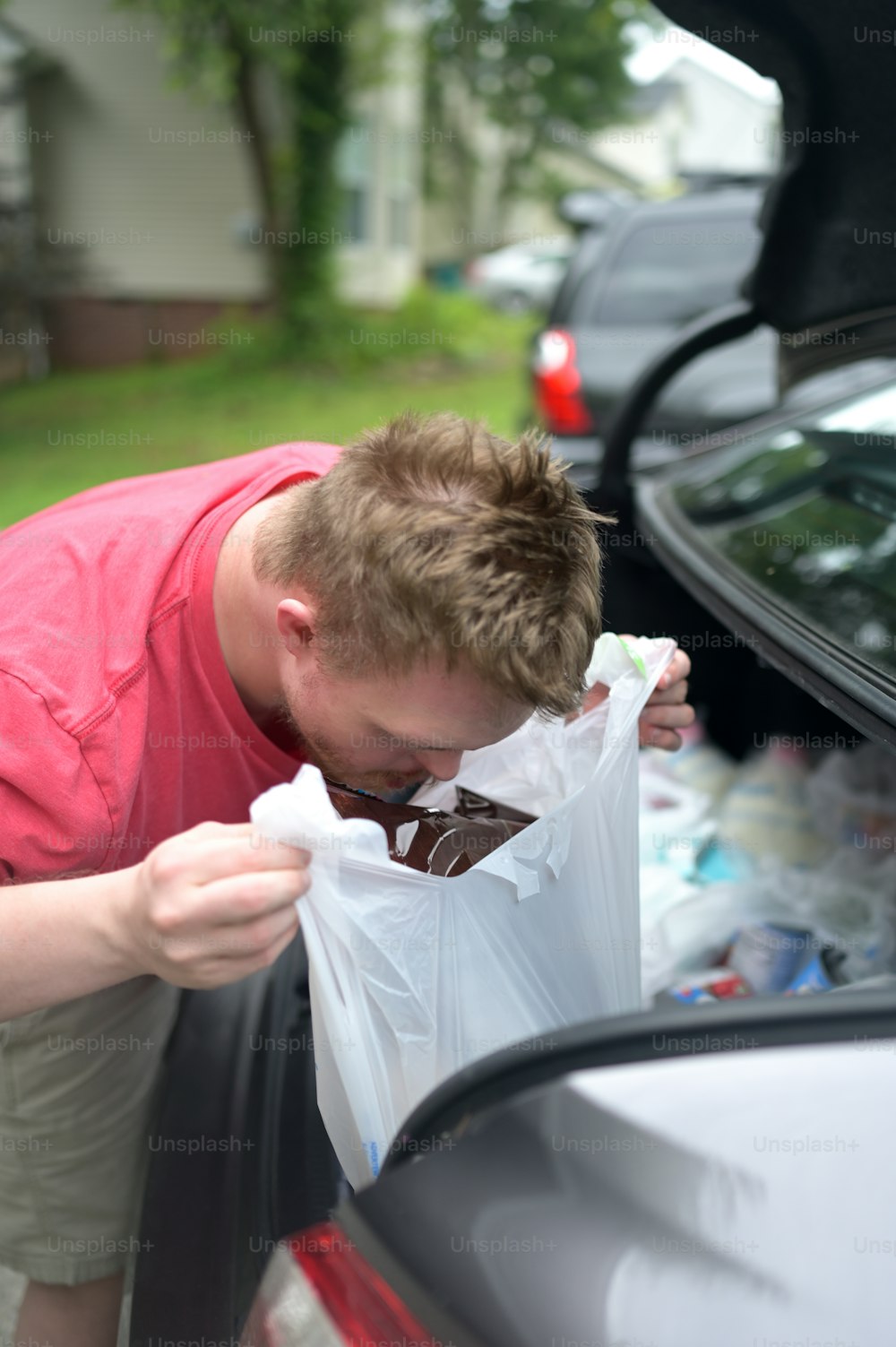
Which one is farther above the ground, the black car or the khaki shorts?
the black car

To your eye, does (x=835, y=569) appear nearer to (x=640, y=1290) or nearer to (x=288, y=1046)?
(x=288, y=1046)

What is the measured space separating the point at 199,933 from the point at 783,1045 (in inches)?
19.1

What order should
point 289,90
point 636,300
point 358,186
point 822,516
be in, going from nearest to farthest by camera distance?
point 822,516, point 636,300, point 289,90, point 358,186

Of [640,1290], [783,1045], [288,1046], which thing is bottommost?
[288,1046]

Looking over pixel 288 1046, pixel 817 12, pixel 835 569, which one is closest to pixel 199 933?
pixel 288 1046

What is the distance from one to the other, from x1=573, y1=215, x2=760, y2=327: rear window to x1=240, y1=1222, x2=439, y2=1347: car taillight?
5.30 metres

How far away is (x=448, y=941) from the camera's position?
1.14 m

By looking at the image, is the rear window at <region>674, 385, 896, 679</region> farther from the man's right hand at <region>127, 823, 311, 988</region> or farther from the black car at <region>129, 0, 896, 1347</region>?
the man's right hand at <region>127, 823, 311, 988</region>

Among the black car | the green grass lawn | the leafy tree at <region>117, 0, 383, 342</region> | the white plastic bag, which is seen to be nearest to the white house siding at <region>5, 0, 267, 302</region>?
the leafy tree at <region>117, 0, 383, 342</region>

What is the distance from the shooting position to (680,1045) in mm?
852

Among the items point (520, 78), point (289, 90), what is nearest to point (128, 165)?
point (289, 90)

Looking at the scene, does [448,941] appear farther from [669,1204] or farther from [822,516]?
[822,516]

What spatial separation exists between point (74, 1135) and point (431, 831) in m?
0.69

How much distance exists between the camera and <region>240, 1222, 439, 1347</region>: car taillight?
79 centimetres
